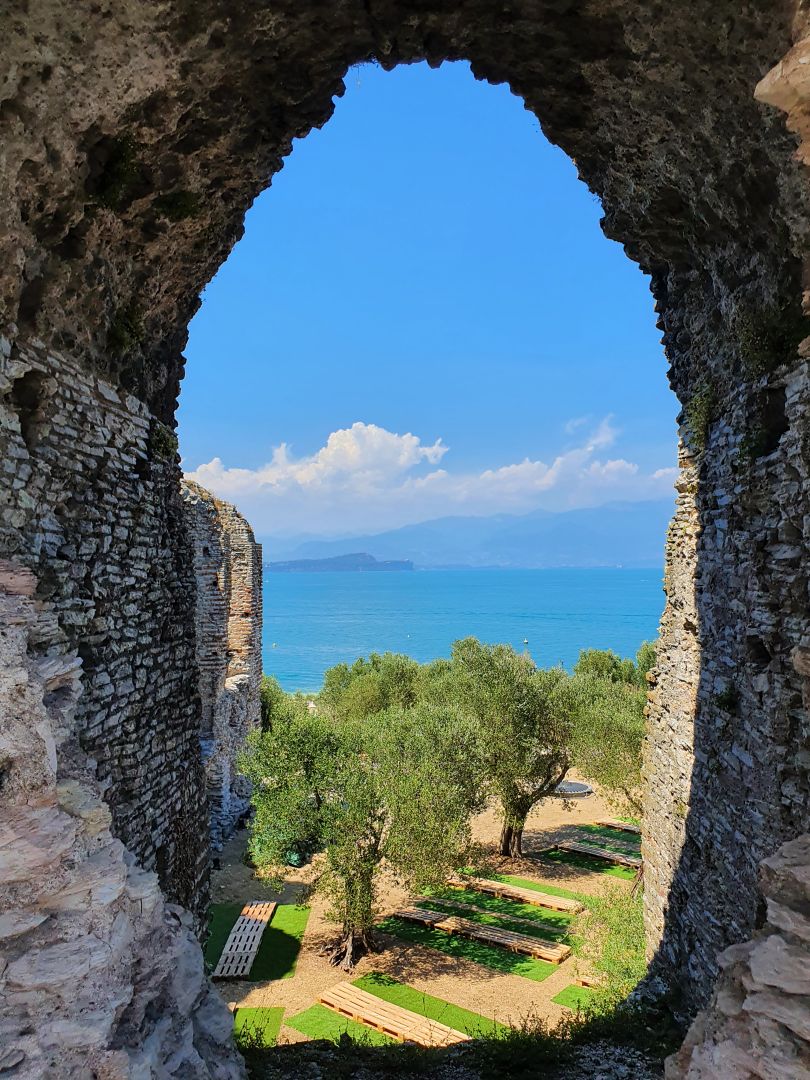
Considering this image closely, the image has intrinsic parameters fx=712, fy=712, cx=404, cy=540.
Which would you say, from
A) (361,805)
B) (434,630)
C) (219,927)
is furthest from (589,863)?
(434,630)

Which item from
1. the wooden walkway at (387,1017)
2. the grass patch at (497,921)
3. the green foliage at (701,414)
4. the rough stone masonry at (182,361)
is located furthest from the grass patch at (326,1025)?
the green foliage at (701,414)

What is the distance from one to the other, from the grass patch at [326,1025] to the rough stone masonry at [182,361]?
600cm

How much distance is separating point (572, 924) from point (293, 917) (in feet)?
22.6

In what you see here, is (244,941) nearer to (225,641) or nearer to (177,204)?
(225,641)

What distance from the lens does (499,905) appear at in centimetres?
1919

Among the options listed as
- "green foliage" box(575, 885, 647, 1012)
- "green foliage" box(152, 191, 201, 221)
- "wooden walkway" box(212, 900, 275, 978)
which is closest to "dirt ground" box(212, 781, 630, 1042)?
"wooden walkway" box(212, 900, 275, 978)

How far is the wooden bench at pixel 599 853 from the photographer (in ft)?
70.6

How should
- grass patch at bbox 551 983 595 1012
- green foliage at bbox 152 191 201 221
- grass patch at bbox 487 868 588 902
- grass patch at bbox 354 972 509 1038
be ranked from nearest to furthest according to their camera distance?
1. green foliage at bbox 152 191 201 221
2. grass patch at bbox 354 972 509 1038
3. grass patch at bbox 551 983 595 1012
4. grass patch at bbox 487 868 588 902

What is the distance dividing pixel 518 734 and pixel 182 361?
1648 centimetres

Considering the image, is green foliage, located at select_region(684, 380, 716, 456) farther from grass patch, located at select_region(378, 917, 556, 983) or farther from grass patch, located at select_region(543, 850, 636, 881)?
grass patch, located at select_region(543, 850, 636, 881)

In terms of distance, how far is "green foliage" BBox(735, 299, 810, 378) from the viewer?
236 inches

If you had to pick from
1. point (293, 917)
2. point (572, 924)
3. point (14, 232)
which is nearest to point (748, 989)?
point (14, 232)

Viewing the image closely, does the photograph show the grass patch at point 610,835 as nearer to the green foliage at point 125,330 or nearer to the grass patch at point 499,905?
the grass patch at point 499,905

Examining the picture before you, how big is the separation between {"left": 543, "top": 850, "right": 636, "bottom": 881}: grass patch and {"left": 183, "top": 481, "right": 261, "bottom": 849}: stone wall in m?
10.1
